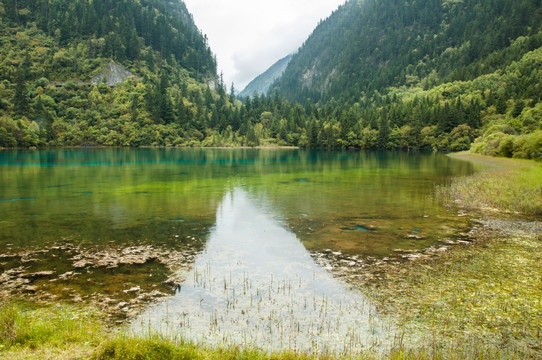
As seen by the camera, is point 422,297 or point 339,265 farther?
point 339,265

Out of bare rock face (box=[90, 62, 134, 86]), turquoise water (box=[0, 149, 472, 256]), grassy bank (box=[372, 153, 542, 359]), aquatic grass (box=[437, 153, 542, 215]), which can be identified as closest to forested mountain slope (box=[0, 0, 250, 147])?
bare rock face (box=[90, 62, 134, 86])

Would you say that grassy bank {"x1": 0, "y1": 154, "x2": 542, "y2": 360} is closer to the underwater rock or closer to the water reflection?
the water reflection

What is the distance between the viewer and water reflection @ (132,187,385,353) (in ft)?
29.3

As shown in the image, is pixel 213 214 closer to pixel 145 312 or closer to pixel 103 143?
pixel 145 312

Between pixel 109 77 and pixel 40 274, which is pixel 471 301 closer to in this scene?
pixel 40 274

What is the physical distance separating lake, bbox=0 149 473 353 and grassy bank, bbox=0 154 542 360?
0.86 meters

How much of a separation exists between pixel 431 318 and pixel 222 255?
9.03m

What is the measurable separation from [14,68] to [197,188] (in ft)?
602

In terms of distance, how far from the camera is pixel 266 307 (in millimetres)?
10703

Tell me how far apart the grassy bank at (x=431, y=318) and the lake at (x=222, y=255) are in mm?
855

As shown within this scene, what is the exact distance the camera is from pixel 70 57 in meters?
189

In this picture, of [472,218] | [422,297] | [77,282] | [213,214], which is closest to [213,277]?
[77,282]

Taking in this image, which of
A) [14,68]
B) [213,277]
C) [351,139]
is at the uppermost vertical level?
[14,68]

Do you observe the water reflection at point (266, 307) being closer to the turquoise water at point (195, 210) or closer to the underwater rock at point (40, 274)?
the turquoise water at point (195, 210)
